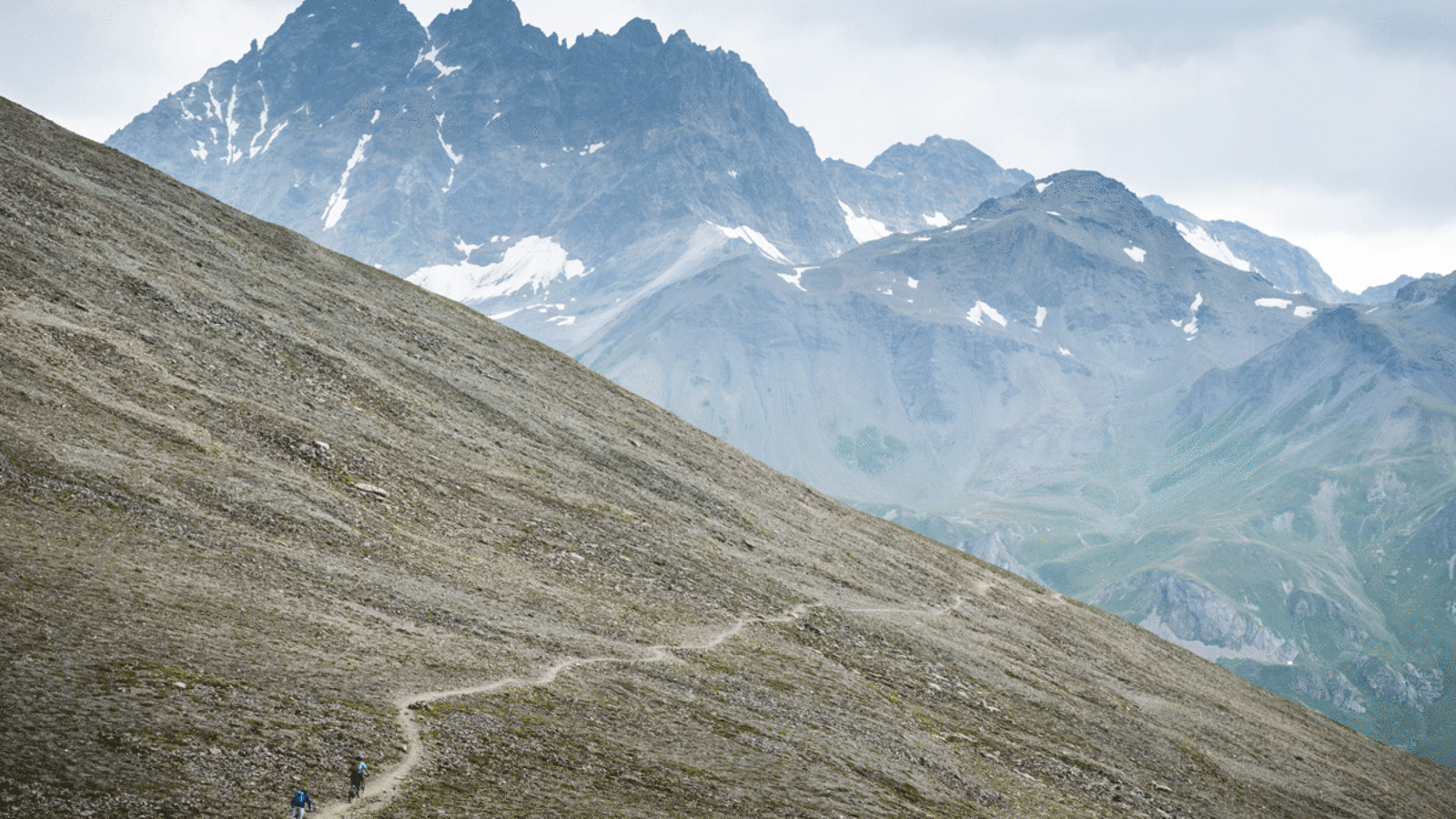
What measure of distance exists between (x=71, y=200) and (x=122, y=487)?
35.4 meters

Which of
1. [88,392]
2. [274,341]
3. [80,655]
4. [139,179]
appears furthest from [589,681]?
[139,179]

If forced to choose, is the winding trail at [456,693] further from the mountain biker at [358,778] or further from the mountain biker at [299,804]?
the mountain biker at [299,804]

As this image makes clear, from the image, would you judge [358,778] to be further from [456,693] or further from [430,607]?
[430,607]

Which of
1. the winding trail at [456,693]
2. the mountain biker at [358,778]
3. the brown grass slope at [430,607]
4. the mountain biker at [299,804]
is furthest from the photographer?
the brown grass slope at [430,607]

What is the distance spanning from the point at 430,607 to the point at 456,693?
6.83m

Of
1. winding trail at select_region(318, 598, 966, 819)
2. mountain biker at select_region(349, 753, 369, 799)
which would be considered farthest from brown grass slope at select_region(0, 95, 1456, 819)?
mountain biker at select_region(349, 753, 369, 799)

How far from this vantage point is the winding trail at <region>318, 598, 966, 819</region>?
25.2 m

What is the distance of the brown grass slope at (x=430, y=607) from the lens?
2742cm

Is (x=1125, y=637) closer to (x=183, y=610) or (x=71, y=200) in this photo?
(x=183, y=610)

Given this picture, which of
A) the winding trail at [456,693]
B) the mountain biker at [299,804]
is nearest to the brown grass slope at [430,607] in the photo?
the winding trail at [456,693]

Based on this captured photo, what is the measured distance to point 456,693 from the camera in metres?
32.7

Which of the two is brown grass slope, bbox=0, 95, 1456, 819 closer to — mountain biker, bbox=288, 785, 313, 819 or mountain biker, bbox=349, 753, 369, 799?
mountain biker, bbox=349, 753, 369, 799

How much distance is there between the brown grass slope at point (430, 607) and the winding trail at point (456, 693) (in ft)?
0.63

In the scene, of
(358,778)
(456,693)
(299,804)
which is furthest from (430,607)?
(299,804)
